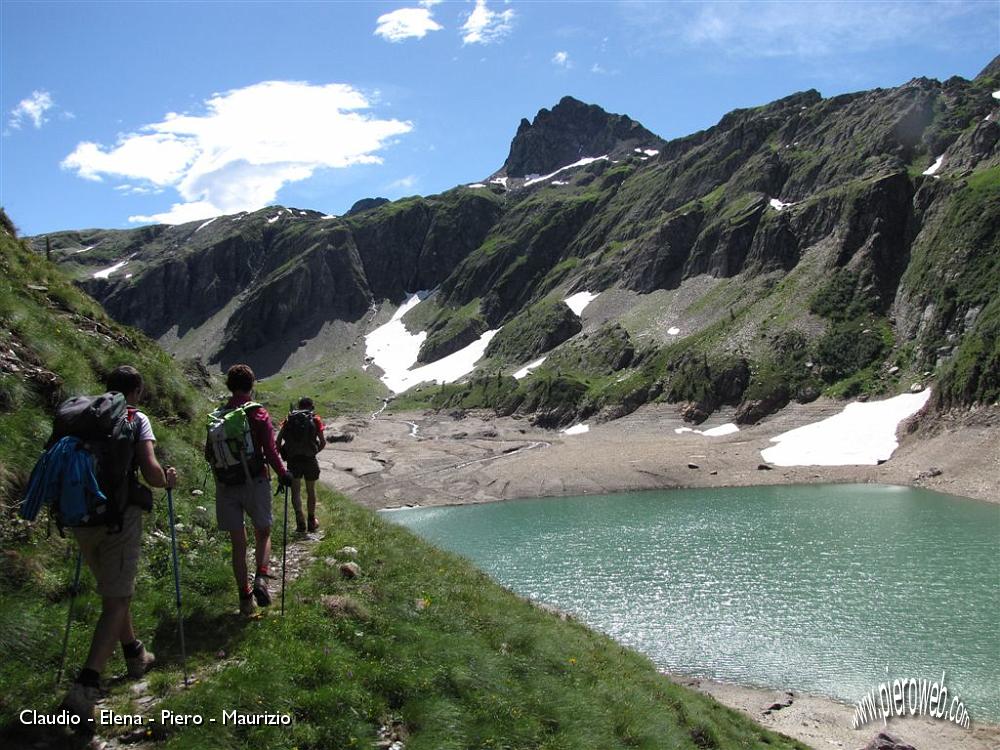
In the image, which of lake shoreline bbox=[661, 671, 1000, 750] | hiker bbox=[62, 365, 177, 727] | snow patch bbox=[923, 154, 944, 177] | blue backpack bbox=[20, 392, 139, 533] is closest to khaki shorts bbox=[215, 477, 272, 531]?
hiker bbox=[62, 365, 177, 727]

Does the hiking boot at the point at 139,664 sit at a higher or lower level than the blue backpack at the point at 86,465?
lower

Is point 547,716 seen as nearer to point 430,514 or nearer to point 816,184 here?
point 430,514

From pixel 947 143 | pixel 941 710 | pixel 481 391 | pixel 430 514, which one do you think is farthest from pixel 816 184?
pixel 941 710

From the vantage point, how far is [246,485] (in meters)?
9.61

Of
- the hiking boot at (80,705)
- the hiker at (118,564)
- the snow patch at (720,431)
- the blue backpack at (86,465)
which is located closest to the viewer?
the hiking boot at (80,705)

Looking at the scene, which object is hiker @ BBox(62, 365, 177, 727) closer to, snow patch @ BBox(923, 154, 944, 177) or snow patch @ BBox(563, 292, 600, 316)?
snow patch @ BBox(923, 154, 944, 177)

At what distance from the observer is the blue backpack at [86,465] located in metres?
6.77

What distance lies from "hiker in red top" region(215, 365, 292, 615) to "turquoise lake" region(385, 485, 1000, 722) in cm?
2315

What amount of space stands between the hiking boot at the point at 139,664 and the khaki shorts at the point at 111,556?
1.03 m

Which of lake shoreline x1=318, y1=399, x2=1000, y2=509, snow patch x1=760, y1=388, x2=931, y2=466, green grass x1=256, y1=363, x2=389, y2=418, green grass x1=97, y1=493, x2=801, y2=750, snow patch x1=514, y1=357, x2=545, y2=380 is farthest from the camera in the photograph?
green grass x1=256, y1=363, x2=389, y2=418

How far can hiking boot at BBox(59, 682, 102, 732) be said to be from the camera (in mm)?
6648

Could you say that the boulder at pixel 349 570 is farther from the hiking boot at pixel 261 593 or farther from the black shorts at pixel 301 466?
the black shorts at pixel 301 466

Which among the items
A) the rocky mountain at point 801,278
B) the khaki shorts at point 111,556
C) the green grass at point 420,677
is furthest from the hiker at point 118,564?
the rocky mountain at point 801,278

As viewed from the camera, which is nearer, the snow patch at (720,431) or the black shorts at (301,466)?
the black shorts at (301,466)
